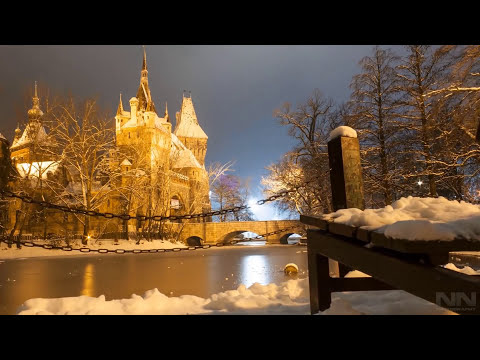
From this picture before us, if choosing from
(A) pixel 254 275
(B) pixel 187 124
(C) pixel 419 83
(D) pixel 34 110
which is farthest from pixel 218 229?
(B) pixel 187 124

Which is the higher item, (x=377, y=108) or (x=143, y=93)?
(x=143, y=93)

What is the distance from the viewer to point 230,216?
55.0m

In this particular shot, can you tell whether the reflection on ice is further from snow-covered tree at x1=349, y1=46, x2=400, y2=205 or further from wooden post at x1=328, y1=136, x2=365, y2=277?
snow-covered tree at x1=349, y1=46, x2=400, y2=205

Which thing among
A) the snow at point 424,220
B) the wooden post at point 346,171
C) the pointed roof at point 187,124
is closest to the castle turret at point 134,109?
the pointed roof at point 187,124

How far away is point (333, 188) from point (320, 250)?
104 centimetres

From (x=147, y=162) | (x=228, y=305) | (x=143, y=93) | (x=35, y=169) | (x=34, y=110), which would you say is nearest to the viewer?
(x=228, y=305)

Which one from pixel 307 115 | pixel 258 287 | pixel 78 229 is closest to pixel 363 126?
pixel 307 115

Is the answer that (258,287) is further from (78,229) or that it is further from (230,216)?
(230,216)

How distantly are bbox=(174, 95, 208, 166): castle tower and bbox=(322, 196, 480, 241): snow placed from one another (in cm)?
6600

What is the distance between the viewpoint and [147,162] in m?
29.1

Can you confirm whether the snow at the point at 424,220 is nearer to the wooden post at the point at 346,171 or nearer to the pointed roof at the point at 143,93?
the wooden post at the point at 346,171

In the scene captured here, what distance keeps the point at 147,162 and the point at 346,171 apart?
89.5 ft

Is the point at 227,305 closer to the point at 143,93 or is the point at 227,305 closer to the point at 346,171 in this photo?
the point at 346,171

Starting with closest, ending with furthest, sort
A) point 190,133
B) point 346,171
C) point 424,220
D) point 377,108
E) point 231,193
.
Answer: point 424,220
point 346,171
point 377,108
point 231,193
point 190,133
